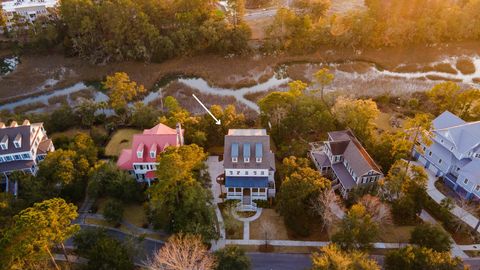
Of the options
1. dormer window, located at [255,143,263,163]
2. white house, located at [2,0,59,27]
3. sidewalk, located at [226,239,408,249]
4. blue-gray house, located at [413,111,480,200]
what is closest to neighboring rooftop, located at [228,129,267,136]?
dormer window, located at [255,143,263,163]

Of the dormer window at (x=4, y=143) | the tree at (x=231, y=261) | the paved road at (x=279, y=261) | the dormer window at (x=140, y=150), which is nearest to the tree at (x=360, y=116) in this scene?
the paved road at (x=279, y=261)

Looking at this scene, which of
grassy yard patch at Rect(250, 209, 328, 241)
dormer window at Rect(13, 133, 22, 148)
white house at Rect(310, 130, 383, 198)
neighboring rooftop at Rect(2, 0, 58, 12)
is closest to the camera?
grassy yard patch at Rect(250, 209, 328, 241)

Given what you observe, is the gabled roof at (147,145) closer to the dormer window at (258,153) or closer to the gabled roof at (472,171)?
the dormer window at (258,153)

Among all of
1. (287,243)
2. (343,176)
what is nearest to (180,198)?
(287,243)

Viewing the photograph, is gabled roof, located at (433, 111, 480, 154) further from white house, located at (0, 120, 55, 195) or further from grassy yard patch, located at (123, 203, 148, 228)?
white house, located at (0, 120, 55, 195)

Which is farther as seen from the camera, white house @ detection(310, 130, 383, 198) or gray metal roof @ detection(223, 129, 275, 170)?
gray metal roof @ detection(223, 129, 275, 170)
